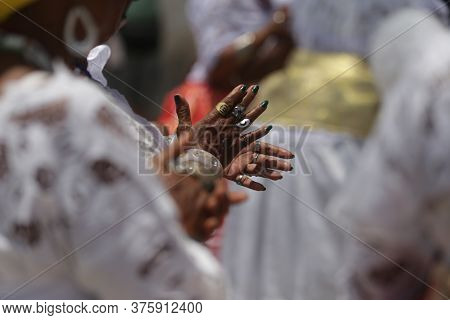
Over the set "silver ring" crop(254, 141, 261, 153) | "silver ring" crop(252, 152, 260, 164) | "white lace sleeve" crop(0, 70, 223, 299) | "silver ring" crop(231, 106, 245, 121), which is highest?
"silver ring" crop(231, 106, 245, 121)

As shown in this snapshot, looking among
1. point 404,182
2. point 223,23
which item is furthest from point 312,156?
point 223,23

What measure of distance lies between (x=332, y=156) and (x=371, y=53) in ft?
0.64

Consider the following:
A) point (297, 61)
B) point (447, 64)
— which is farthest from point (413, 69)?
point (297, 61)

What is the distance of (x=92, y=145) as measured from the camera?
937 millimetres

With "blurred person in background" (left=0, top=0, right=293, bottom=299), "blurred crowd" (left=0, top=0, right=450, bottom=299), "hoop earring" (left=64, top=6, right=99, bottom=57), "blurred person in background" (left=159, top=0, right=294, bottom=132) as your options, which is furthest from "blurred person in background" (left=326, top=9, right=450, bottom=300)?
"hoop earring" (left=64, top=6, right=99, bottom=57)

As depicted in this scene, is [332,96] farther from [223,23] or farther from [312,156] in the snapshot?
[223,23]

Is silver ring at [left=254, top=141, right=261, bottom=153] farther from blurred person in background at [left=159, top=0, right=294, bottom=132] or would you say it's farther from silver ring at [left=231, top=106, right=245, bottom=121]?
blurred person in background at [left=159, top=0, right=294, bottom=132]

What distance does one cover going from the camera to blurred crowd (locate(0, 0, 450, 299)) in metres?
0.88

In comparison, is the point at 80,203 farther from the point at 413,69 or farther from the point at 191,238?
the point at 413,69

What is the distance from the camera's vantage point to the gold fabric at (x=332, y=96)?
1.76 m

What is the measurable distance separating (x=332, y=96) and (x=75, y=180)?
2.97 feet

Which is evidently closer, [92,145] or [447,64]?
[92,145]

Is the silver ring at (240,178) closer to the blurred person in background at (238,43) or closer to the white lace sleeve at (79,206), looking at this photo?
the white lace sleeve at (79,206)

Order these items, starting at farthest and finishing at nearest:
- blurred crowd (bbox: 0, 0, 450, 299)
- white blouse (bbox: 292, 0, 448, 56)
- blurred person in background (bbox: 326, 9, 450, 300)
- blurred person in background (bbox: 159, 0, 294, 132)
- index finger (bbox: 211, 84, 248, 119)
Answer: blurred person in background (bbox: 159, 0, 294, 132) → white blouse (bbox: 292, 0, 448, 56) → blurred person in background (bbox: 326, 9, 450, 300) → blurred crowd (bbox: 0, 0, 450, 299) → index finger (bbox: 211, 84, 248, 119)
